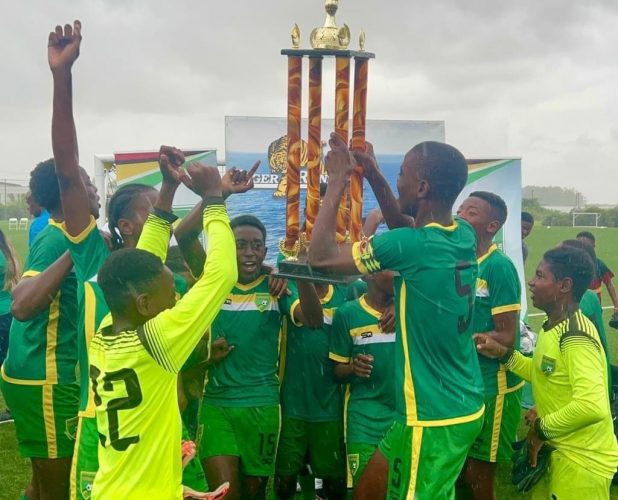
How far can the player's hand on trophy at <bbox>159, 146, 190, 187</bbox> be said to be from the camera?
11.7ft

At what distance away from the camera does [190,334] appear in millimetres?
2904

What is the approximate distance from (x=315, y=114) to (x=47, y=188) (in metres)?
1.54

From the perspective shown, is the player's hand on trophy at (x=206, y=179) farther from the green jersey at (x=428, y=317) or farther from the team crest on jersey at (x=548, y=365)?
the team crest on jersey at (x=548, y=365)

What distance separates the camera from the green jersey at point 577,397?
397 centimetres

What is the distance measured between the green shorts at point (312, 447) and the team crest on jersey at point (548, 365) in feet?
4.80

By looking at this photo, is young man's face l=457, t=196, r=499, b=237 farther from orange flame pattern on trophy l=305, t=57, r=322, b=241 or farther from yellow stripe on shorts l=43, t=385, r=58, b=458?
yellow stripe on shorts l=43, t=385, r=58, b=458

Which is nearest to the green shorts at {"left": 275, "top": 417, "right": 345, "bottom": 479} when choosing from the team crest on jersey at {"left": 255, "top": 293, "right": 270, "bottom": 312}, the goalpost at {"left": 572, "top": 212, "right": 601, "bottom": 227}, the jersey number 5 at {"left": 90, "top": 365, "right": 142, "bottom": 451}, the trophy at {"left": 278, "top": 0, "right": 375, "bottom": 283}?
the team crest on jersey at {"left": 255, "top": 293, "right": 270, "bottom": 312}

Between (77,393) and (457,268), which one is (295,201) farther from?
(77,393)

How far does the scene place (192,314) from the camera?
2898 mm

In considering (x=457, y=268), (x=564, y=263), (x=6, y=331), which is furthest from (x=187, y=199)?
(x=457, y=268)

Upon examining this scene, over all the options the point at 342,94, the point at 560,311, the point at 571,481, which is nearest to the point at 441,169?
the point at 342,94

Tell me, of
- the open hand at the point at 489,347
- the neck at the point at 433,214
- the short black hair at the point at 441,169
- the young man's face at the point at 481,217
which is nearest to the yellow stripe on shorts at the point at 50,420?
the neck at the point at 433,214

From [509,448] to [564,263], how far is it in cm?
144

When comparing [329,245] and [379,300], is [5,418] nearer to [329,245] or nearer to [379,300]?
[379,300]
